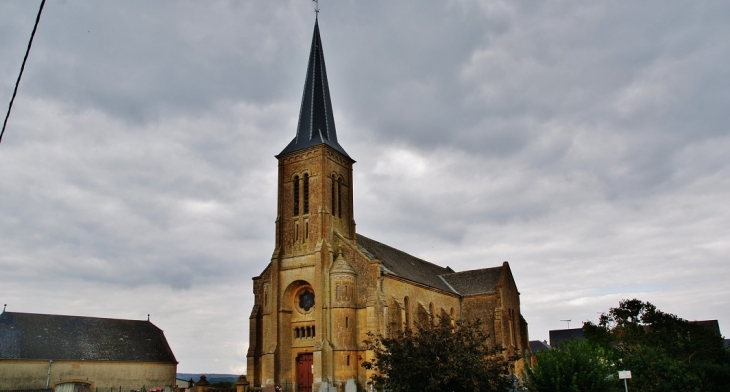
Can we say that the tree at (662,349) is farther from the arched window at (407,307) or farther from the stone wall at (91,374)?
the stone wall at (91,374)

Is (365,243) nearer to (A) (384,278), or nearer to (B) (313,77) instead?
(A) (384,278)

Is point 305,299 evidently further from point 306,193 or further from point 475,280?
point 475,280

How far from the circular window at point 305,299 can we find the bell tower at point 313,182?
2.76 m

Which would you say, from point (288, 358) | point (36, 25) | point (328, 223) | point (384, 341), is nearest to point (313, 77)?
point (328, 223)

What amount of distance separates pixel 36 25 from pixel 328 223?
31.0m

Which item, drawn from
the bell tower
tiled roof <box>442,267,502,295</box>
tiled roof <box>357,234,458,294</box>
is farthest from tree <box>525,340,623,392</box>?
tiled roof <box>442,267,502,295</box>

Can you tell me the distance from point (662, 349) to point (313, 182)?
2434cm

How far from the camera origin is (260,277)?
44.7 metres

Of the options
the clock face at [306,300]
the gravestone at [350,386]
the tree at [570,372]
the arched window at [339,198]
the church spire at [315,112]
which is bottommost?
the gravestone at [350,386]

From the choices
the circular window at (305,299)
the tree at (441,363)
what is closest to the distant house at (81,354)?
the circular window at (305,299)

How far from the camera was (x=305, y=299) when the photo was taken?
41.2 metres

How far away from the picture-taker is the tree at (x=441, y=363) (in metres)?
23.4

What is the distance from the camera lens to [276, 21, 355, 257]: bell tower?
136ft

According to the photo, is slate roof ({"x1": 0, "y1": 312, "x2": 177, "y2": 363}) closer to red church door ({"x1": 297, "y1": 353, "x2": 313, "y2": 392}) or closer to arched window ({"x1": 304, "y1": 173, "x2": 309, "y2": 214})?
red church door ({"x1": 297, "y1": 353, "x2": 313, "y2": 392})
